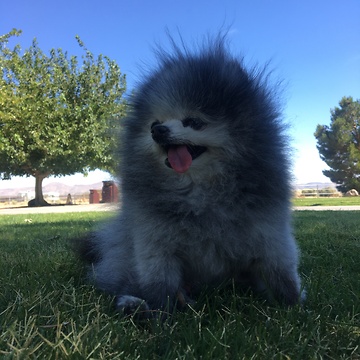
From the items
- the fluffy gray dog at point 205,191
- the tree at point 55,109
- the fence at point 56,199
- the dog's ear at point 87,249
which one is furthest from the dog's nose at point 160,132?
the fence at point 56,199

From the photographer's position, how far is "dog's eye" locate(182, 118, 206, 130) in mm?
2125

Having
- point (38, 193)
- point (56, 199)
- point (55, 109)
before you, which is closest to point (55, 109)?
point (55, 109)

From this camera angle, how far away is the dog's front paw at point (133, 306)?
1911 mm

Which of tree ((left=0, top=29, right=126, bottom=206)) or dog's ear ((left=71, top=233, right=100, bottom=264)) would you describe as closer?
dog's ear ((left=71, top=233, right=100, bottom=264))

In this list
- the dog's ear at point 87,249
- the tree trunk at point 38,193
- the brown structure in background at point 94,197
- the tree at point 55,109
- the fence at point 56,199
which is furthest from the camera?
the fence at point 56,199

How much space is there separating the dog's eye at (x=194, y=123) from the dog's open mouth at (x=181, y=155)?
109mm

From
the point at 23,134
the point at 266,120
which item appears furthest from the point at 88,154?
the point at 266,120

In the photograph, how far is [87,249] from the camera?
303cm

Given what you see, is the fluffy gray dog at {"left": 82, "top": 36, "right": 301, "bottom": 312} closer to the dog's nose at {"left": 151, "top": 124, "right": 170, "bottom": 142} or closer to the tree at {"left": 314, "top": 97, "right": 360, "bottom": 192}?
the dog's nose at {"left": 151, "top": 124, "right": 170, "bottom": 142}

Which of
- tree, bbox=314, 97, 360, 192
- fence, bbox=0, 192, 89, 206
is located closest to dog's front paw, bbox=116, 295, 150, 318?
fence, bbox=0, 192, 89, 206

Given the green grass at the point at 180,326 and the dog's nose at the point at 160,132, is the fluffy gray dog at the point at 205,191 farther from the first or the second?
the green grass at the point at 180,326

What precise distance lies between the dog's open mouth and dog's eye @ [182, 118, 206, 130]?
4.3 inches

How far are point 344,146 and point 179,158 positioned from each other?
36094 millimetres

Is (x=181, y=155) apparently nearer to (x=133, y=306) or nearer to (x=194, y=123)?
(x=194, y=123)
